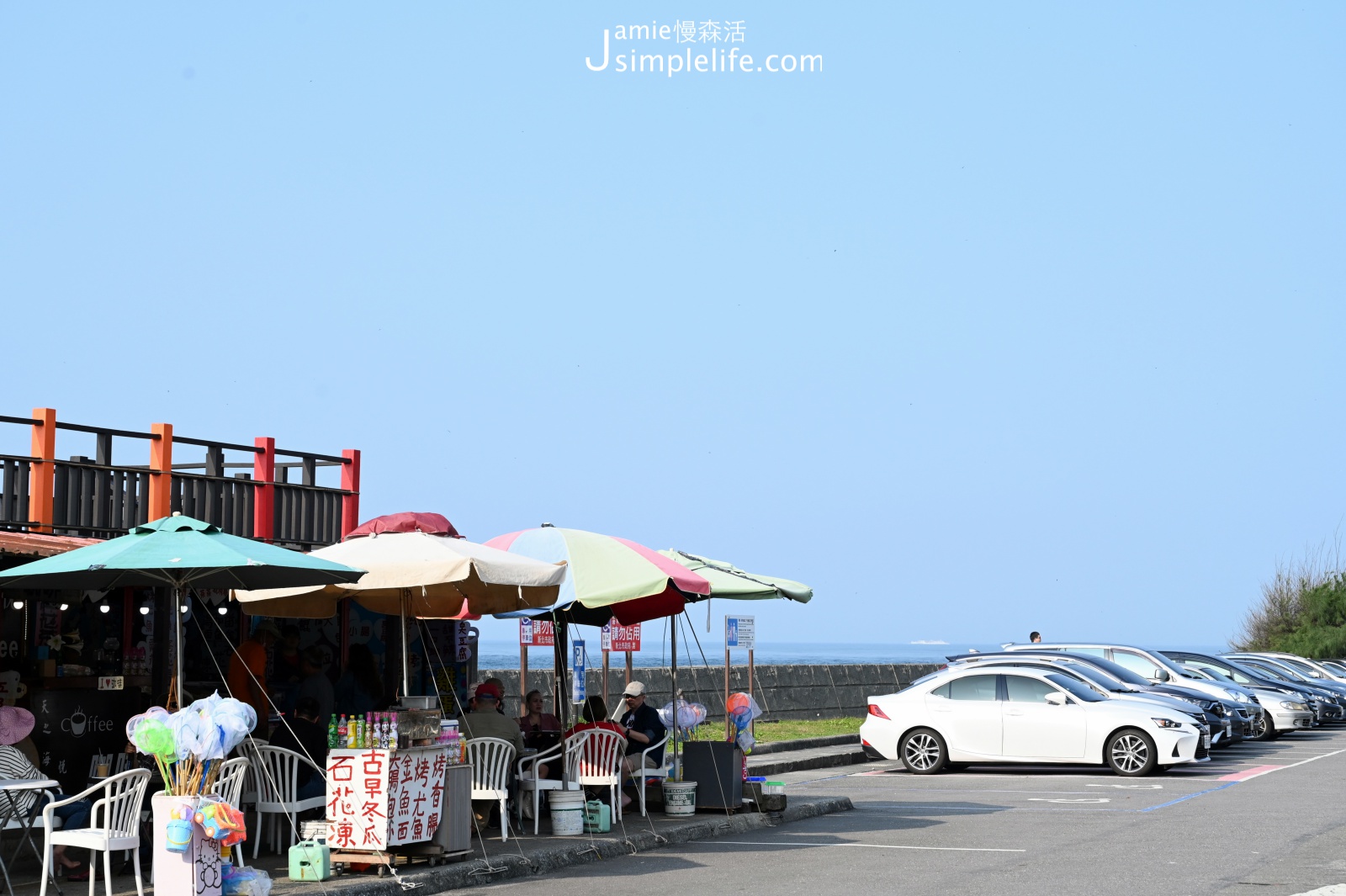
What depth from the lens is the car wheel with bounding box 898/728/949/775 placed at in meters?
21.4

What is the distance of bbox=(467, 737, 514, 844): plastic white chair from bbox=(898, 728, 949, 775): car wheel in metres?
9.42

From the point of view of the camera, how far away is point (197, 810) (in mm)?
9547

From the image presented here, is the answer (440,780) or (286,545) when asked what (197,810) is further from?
(286,545)

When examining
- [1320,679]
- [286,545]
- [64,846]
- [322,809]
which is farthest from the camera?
[1320,679]

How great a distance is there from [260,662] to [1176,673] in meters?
17.0

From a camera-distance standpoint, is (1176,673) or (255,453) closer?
(255,453)

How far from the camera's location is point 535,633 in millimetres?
19625

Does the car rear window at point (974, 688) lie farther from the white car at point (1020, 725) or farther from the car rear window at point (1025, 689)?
the car rear window at point (1025, 689)

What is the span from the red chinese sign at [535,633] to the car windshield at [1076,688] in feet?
23.1

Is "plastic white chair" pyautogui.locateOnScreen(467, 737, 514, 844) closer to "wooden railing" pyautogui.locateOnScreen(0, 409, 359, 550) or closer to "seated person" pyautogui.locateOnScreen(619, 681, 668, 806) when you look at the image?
"seated person" pyautogui.locateOnScreen(619, 681, 668, 806)

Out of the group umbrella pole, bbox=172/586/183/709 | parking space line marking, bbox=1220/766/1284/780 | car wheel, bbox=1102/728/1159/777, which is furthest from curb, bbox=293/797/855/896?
parking space line marking, bbox=1220/766/1284/780

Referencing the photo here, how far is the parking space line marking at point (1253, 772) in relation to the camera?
65.7 feet

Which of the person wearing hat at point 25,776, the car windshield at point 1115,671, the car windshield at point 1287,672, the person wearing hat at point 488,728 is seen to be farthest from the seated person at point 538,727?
the car windshield at point 1287,672

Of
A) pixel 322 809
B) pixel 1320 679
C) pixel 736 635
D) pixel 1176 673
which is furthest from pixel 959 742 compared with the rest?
pixel 1320 679
